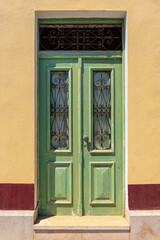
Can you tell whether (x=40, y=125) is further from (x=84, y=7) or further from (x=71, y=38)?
(x=84, y=7)

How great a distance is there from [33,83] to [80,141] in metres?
1.18

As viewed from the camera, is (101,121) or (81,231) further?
(101,121)

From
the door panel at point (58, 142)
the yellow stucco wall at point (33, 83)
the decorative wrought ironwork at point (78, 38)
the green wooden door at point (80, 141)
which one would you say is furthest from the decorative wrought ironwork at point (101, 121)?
the decorative wrought ironwork at point (78, 38)

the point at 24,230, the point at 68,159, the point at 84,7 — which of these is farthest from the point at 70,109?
the point at 24,230

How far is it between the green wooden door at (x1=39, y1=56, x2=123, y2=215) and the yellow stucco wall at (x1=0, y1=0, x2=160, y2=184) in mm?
300

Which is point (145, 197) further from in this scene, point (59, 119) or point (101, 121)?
point (59, 119)

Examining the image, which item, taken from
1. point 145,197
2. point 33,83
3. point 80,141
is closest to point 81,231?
point 145,197

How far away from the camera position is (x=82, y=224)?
3.91 meters

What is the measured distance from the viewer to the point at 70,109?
4215 millimetres

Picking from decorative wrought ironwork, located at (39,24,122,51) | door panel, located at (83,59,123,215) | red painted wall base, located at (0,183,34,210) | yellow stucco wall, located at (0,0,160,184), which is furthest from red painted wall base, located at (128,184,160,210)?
decorative wrought ironwork, located at (39,24,122,51)

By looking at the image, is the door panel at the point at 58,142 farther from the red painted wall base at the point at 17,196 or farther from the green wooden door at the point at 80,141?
the red painted wall base at the point at 17,196

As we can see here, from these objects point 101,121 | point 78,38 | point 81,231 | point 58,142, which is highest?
point 78,38

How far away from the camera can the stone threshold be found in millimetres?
3852

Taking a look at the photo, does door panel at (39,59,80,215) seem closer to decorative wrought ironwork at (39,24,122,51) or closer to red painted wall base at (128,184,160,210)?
decorative wrought ironwork at (39,24,122,51)
